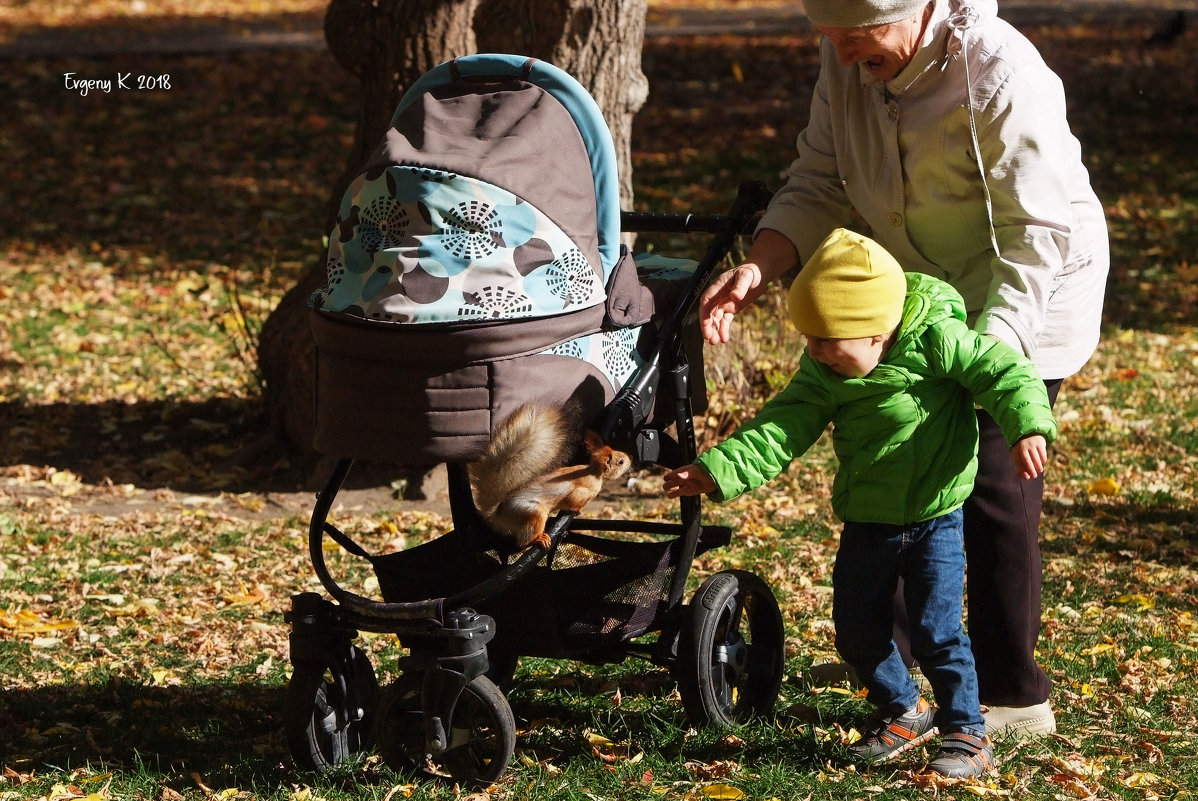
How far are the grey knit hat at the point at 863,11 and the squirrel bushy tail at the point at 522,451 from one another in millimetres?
1065

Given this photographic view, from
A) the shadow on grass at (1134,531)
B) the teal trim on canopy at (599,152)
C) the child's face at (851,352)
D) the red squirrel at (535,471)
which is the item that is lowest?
the shadow on grass at (1134,531)

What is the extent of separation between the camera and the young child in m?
2.91

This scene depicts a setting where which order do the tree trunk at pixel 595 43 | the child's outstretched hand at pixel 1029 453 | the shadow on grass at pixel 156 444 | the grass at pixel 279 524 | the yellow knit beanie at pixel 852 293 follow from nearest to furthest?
1. the child's outstretched hand at pixel 1029 453
2. the yellow knit beanie at pixel 852 293
3. the grass at pixel 279 524
4. the tree trunk at pixel 595 43
5. the shadow on grass at pixel 156 444

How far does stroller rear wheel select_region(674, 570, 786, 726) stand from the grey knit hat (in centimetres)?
138

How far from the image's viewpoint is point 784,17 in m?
17.8

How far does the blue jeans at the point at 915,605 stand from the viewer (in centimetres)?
312

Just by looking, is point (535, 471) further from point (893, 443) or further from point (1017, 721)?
point (1017, 721)

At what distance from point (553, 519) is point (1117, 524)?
3209mm

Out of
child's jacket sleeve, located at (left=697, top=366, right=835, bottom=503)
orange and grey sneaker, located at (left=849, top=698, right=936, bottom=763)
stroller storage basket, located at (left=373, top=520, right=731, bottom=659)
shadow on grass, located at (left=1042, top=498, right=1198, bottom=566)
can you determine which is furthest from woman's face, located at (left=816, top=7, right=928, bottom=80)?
shadow on grass, located at (left=1042, top=498, right=1198, bottom=566)

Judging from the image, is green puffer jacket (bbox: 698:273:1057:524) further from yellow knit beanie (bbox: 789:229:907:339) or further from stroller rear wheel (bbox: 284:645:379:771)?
stroller rear wheel (bbox: 284:645:379:771)

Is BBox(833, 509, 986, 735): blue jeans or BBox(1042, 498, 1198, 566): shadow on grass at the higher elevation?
BBox(833, 509, 986, 735): blue jeans

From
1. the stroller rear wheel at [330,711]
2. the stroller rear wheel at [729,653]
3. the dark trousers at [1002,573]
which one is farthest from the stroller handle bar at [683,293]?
the stroller rear wheel at [330,711]

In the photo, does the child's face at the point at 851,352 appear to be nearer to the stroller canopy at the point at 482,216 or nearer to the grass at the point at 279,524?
the stroller canopy at the point at 482,216

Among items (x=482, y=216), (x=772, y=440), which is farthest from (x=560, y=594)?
(x=482, y=216)
